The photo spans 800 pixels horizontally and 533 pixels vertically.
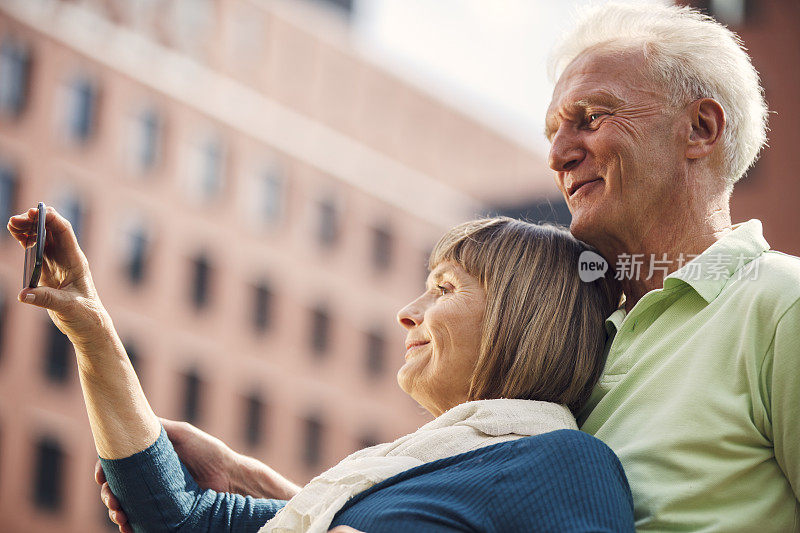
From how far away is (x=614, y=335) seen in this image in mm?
3377

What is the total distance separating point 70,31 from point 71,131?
2915 millimetres

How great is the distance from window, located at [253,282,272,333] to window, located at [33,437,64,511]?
842cm

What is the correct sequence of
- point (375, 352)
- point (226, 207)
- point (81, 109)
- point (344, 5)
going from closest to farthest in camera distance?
point (81, 109)
point (226, 207)
point (375, 352)
point (344, 5)

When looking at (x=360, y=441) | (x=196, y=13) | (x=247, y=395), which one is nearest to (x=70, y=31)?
(x=196, y=13)

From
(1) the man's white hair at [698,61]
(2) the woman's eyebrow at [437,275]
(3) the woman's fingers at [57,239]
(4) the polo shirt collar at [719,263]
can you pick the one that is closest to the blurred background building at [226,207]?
(3) the woman's fingers at [57,239]

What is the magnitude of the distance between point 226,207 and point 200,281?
2617 millimetres

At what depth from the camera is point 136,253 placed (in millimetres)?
34719

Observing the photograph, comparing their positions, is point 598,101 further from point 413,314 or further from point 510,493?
point 510,493

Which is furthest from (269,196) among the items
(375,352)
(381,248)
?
(375,352)

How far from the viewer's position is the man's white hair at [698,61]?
3.47 metres

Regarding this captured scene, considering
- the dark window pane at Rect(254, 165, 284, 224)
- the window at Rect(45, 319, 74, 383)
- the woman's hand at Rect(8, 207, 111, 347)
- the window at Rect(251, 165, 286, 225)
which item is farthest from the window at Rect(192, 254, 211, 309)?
the woman's hand at Rect(8, 207, 111, 347)

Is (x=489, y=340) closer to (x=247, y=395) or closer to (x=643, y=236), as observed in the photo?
(x=643, y=236)

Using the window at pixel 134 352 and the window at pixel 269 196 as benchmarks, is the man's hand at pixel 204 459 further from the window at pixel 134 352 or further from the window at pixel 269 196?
the window at pixel 269 196

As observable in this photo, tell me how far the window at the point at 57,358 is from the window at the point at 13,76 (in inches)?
245
